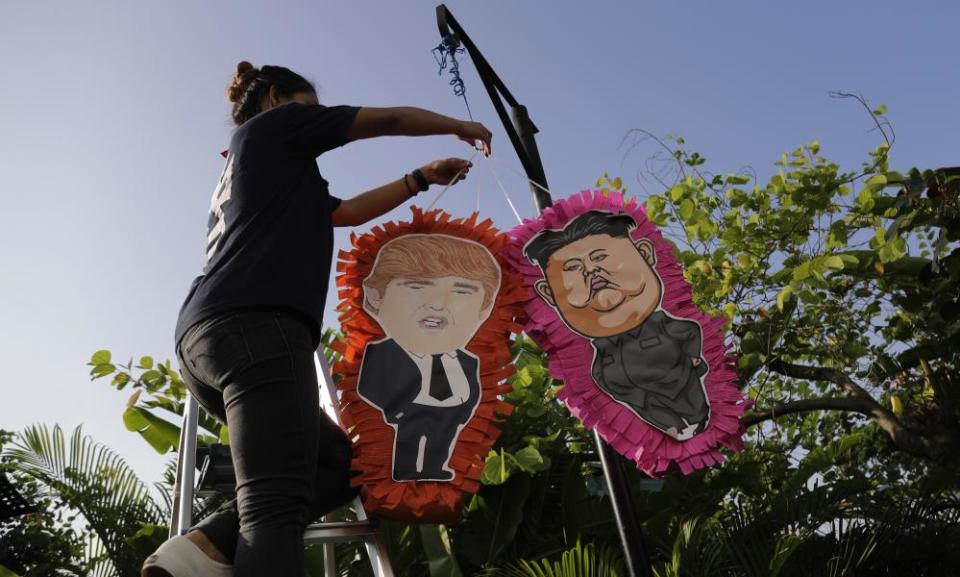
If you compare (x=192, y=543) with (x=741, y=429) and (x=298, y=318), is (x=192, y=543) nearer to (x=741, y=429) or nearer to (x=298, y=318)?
(x=298, y=318)

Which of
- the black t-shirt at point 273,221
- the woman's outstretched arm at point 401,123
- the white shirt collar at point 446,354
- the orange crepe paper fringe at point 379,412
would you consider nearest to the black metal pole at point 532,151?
the orange crepe paper fringe at point 379,412

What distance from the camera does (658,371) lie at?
2711 millimetres

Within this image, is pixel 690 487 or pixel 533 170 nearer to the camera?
pixel 533 170

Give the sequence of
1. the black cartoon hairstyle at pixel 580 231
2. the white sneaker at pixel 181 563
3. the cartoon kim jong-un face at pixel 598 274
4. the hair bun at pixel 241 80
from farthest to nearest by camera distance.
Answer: the black cartoon hairstyle at pixel 580 231 → the cartoon kim jong-un face at pixel 598 274 → the hair bun at pixel 241 80 → the white sneaker at pixel 181 563

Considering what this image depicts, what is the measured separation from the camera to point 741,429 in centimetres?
259

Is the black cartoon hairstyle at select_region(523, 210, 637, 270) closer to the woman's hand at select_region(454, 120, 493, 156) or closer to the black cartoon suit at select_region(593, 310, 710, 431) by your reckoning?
the black cartoon suit at select_region(593, 310, 710, 431)

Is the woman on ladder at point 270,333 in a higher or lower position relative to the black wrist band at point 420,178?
lower

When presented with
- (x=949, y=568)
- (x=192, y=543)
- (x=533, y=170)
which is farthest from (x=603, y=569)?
(x=949, y=568)

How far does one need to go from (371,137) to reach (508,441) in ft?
9.83

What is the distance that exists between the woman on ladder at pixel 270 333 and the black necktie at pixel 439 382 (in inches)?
14.2

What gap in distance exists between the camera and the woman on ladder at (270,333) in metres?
1.62

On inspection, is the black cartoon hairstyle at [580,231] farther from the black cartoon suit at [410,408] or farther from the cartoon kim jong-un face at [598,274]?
the black cartoon suit at [410,408]

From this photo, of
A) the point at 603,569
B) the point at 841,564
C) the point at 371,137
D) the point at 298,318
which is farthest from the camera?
the point at 841,564

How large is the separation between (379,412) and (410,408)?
4.0 inches
